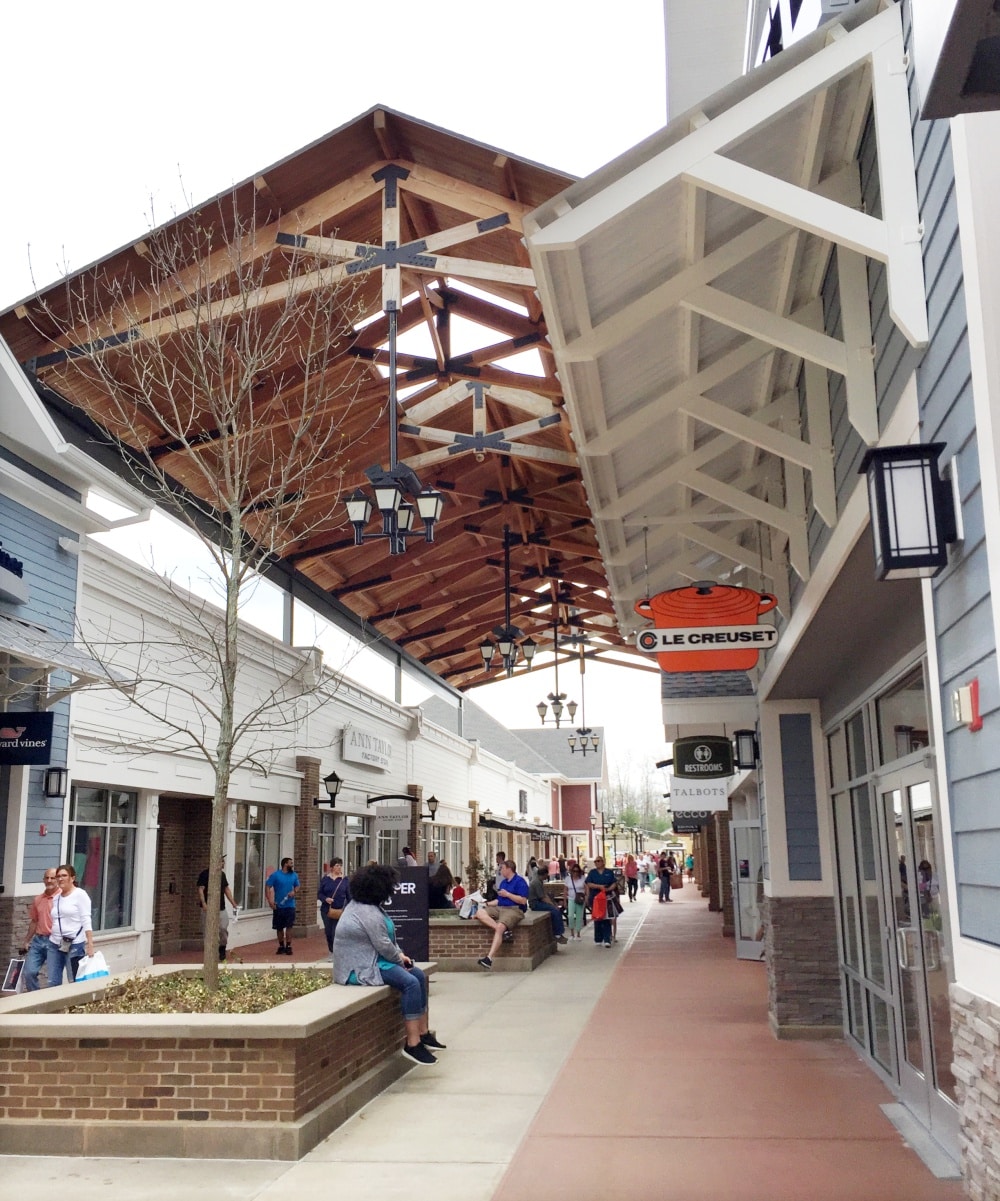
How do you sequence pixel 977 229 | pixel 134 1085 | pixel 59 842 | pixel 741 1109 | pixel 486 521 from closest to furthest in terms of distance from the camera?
pixel 977 229 < pixel 134 1085 < pixel 741 1109 < pixel 59 842 < pixel 486 521

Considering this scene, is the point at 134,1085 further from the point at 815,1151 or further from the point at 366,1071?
the point at 815,1151

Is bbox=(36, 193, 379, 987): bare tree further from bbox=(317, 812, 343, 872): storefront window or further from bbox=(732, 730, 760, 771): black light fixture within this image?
bbox=(317, 812, 343, 872): storefront window

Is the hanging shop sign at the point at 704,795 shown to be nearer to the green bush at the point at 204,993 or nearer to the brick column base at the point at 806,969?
the brick column base at the point at 806,969

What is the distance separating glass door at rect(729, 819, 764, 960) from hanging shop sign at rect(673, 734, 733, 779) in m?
2.93

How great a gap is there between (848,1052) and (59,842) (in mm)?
8974

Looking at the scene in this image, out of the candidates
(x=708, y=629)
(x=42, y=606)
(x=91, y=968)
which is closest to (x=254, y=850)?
(x=42, y=606)

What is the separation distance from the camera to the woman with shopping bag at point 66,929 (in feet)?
32.6

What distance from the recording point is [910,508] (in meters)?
4.05

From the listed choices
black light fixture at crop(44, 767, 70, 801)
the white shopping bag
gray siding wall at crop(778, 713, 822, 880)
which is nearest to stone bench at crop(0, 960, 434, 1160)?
the white shopping bag

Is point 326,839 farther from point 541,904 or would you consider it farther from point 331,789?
point 541,904

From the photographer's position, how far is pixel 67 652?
1320cm

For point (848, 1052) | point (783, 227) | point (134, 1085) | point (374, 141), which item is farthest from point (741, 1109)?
point (374, 141)

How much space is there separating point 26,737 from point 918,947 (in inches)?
367

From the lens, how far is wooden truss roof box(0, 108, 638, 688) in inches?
532
